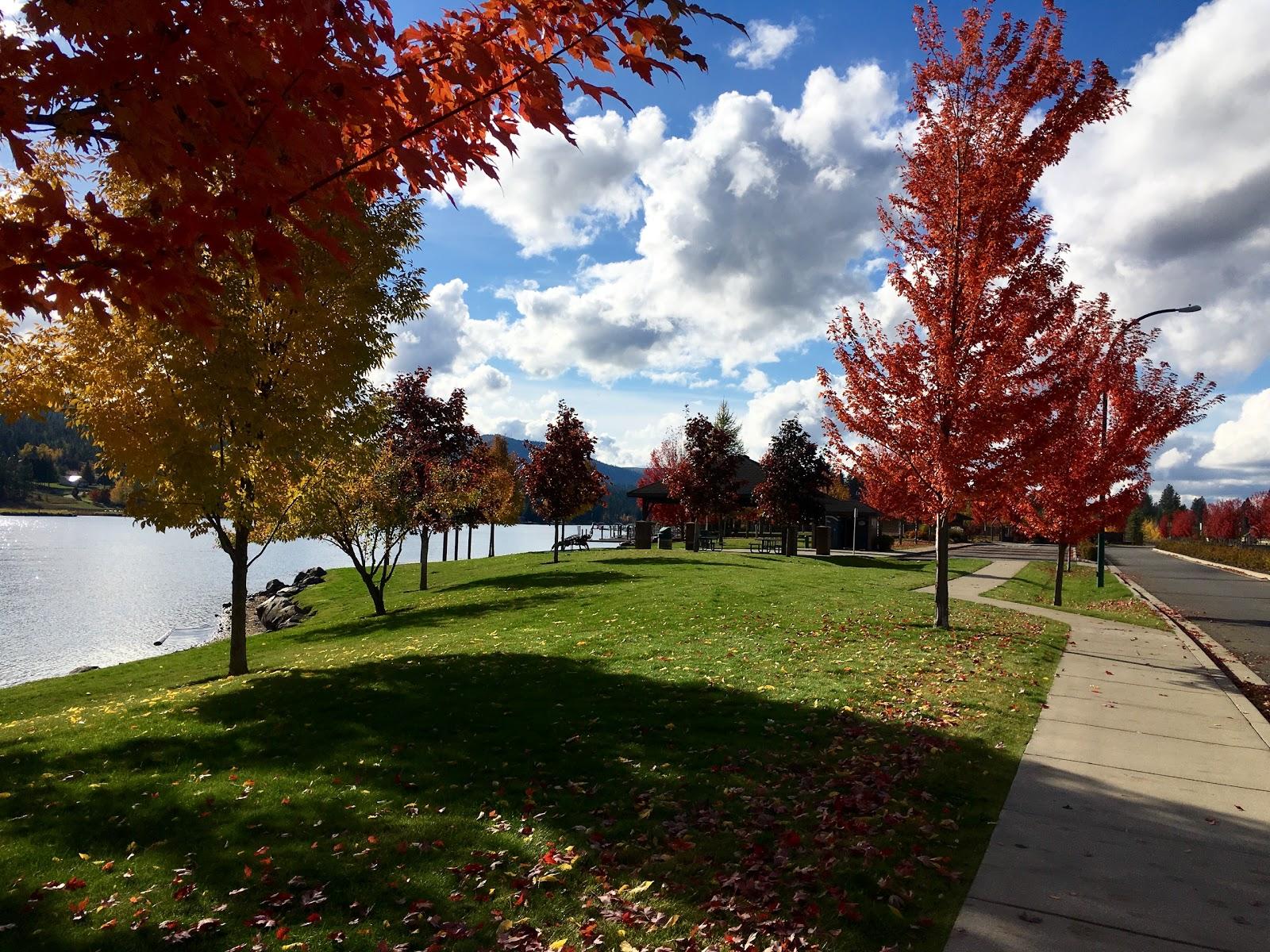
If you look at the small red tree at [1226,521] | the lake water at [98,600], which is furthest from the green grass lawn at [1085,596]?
the small red tree at [1226,521]

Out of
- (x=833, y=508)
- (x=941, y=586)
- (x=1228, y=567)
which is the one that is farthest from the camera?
(x=833, y=508)

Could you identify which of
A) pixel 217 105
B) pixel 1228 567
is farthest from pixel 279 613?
pixel 1228 567

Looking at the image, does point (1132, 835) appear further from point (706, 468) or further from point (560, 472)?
point (706, 468)

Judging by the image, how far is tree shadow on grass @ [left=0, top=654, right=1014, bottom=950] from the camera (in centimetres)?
386

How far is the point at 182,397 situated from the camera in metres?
9.92

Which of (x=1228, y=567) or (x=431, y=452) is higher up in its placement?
(x=431, y=452)

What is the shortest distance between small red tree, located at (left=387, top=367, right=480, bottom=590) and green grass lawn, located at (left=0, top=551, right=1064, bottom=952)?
13.2m

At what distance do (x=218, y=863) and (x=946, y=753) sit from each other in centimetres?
564

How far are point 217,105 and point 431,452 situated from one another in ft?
88.0

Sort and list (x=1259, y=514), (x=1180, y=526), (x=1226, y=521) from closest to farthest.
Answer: (x=1259, y=514) < (x=1226, y=521) < (x=1180, y=526)

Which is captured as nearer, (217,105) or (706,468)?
(217,105)

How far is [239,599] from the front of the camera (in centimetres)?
1168

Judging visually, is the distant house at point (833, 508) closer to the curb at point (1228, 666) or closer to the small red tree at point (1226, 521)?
the curb at point (1228, 666)

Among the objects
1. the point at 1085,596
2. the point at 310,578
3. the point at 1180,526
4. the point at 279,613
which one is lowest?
the point at 310,578
